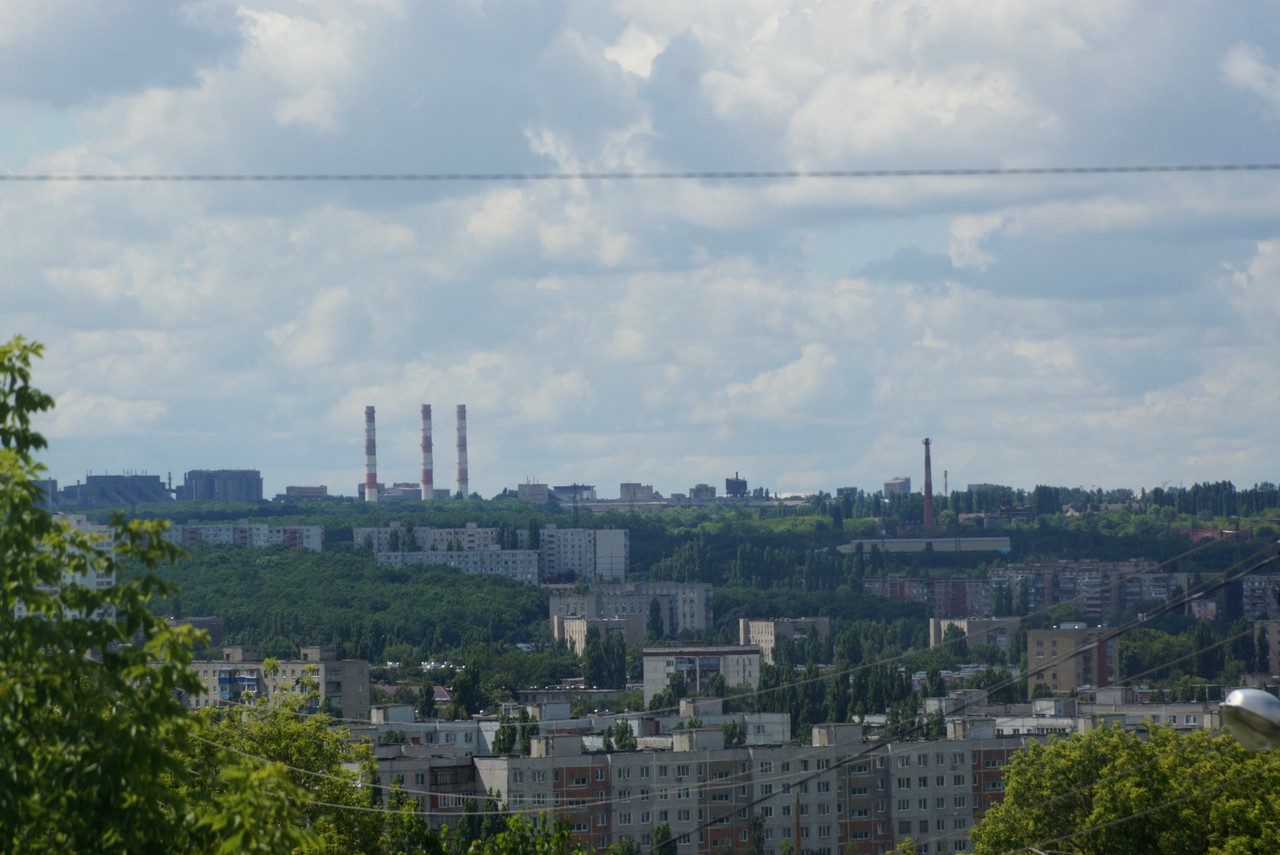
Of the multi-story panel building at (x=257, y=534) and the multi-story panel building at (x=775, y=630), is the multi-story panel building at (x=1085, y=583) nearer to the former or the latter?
the multi-story panel building at (x=775, y=630)

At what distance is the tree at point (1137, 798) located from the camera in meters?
23.4

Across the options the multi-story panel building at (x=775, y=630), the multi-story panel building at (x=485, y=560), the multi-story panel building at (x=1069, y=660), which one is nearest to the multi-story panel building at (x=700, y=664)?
the multi-story panel building at (x=1069, y=660)

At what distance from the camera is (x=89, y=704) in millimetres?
8203

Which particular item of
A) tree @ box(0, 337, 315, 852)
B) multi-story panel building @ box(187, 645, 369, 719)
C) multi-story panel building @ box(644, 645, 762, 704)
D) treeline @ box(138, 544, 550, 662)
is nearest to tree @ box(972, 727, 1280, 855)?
tree @ box(0, 337, 315, 852)

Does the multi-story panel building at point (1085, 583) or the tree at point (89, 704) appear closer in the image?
the tree at point (89, 704)

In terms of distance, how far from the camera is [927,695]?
85.6m

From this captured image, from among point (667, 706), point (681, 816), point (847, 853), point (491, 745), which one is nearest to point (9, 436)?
point (681, 816)

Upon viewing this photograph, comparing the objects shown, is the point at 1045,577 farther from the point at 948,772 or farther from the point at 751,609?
the point at 948,772

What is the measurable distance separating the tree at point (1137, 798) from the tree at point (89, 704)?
597 inches

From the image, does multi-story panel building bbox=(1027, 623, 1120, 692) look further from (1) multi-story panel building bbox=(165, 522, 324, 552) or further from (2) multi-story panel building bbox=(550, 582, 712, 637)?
(1) multi-story panel building bbox=(165, 522, 324, 552)

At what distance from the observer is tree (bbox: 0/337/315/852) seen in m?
8.02

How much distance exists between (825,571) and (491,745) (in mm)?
115096

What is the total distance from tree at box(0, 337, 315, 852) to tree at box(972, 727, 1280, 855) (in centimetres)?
1516

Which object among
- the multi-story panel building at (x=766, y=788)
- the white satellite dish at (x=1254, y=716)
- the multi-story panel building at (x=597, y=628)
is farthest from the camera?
the multi-story panel building at (x=597, y=628)
